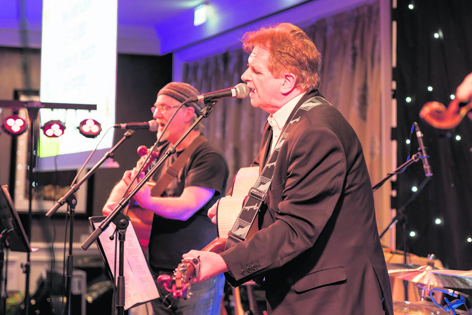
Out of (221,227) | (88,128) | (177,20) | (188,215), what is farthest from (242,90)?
(177,20)

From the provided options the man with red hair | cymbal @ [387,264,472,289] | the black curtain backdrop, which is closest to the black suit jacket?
the man with red hair

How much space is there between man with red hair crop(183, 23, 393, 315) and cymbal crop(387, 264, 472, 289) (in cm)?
91

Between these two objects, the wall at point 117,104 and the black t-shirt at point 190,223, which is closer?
the black t-shirt at point 190,223

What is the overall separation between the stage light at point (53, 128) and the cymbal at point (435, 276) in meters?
2.58

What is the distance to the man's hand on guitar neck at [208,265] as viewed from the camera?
139cm

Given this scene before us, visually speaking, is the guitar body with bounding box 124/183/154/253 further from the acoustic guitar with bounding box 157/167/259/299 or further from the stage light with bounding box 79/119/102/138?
the stage light with bounding box 79/119/102/138

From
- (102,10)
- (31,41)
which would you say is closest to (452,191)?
(102,10)

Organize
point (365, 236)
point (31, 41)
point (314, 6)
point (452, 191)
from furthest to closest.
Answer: point (31, 41) → point (314, 6) → point (452, 191) → point (365, 236)

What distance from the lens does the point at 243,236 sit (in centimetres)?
161

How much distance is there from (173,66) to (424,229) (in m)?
4.23

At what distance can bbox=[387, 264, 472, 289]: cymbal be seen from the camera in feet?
7.47

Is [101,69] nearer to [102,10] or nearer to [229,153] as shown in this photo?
[102,10]

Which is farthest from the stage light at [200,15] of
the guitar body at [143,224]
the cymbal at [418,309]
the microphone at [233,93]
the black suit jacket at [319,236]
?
the black suit jacket at [319,236]

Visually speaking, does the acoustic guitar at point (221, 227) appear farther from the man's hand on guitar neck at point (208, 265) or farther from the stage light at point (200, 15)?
the stage light at point (200, 15)
